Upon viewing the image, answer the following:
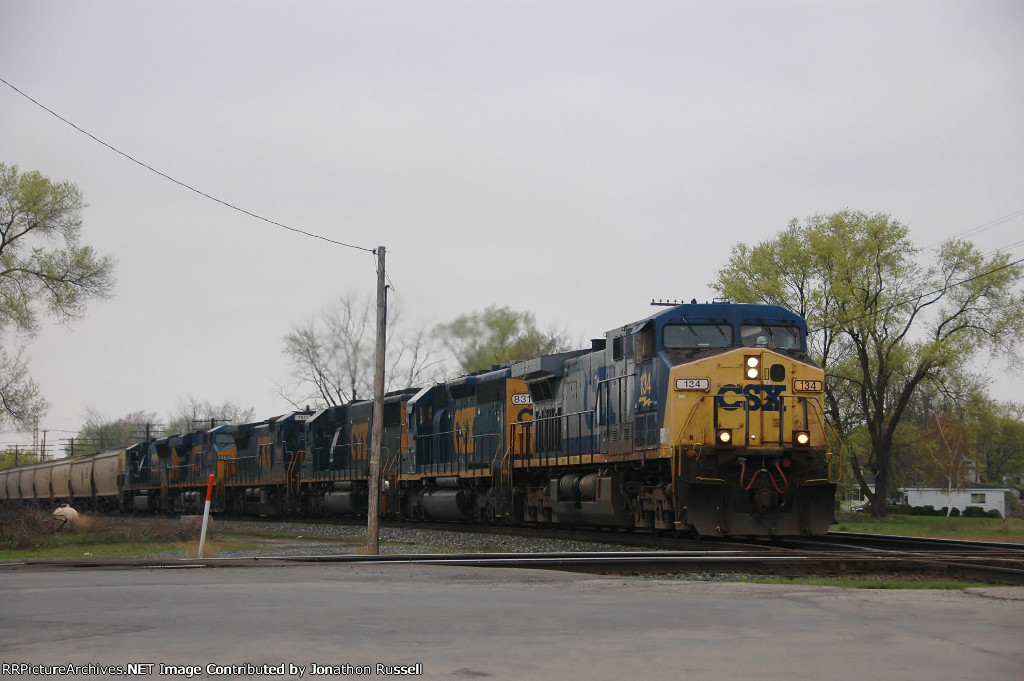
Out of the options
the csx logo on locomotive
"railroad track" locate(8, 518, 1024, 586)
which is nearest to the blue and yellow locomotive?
the csx logo on locomotive

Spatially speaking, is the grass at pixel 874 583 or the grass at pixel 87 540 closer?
the grass at pixel 874 583

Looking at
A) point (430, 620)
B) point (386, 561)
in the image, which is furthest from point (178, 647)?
point (386, 561)

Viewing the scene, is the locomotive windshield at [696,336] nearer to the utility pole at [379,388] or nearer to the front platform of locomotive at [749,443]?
the front platform of locomotive at [749,443]

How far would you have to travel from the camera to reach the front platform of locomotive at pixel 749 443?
55.4 feet

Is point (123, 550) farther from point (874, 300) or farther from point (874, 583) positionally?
point (874, 300)

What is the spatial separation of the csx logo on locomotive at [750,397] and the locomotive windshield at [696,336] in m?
1.00

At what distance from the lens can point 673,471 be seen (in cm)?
1688

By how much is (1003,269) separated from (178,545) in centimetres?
3172

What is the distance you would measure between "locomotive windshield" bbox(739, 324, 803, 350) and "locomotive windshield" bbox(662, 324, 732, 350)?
0.27m

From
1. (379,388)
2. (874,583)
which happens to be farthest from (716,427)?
(379,388)

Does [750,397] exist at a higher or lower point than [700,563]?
higher

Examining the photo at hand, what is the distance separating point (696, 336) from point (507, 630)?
1136cm

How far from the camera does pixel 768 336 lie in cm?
1794

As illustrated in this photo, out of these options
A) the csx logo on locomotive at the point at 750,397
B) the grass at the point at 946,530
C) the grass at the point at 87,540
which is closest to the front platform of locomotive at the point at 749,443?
the csx logo on locomotive at the point at 750,397
